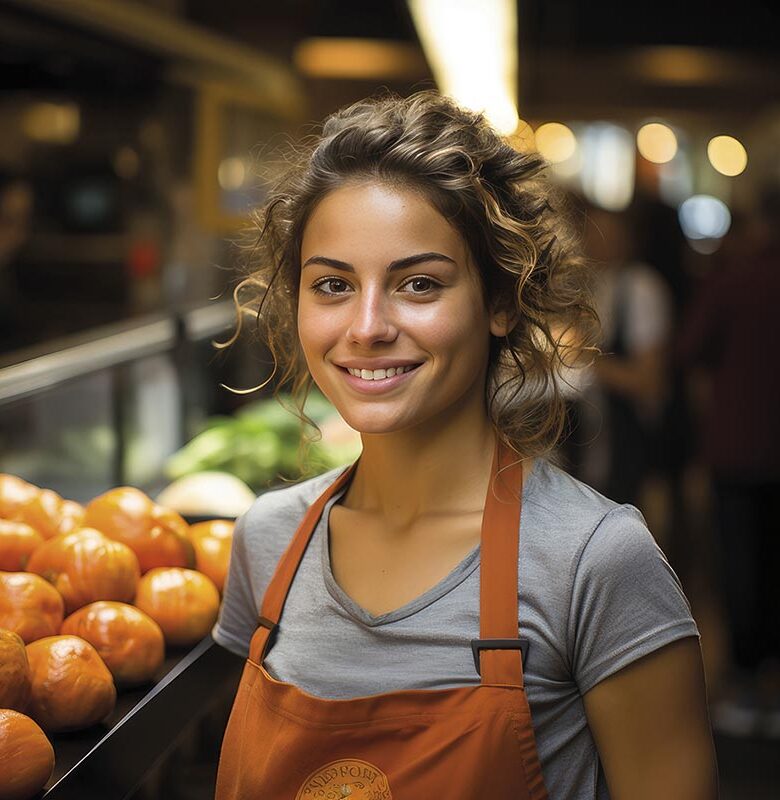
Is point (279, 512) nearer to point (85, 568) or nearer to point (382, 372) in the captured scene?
point (382, 372)

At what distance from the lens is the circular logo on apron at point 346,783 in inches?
59.1

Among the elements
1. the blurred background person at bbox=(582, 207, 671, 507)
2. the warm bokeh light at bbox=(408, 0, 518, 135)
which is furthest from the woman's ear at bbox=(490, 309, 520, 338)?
the blurred background person at bbox=(582, 207, 671, 507)

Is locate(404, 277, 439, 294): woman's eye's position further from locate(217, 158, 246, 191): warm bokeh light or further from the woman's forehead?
locate(217, 158, 246, 191): warm bokeh light

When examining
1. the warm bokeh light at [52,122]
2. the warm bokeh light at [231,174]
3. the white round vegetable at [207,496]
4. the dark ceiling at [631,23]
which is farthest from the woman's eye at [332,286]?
the dark ceiling at [631,23]

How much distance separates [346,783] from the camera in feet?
4.99

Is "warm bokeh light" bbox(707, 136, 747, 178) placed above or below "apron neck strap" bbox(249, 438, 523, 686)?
above

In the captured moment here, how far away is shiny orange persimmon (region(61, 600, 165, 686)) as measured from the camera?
2.02m

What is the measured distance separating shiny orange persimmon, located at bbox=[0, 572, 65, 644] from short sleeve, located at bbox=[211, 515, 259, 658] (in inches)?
10.5

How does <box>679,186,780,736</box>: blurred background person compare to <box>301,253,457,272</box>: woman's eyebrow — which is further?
<box>679,186,780,736</box>: blurred background person

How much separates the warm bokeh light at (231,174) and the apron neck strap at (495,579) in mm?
4632

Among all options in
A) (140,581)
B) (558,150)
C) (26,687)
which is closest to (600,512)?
(26,687)

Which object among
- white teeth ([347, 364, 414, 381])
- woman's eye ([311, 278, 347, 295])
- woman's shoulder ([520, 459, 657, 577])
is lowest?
woman's shoulder ([520, 459, 657, 577])

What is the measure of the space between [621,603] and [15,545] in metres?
1.22

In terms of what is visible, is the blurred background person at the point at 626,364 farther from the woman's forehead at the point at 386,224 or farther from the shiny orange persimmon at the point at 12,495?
the woman's forehead at the point at 386,224
